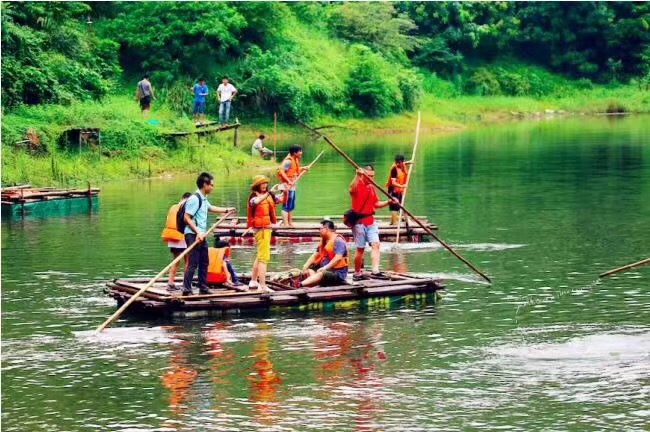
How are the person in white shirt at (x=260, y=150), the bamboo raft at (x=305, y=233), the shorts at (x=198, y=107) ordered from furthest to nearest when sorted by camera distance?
the shorts at (x=198, y=107), the person in white shirt at (x=260, y=150), the bamboo raft at (x=305, y=233)

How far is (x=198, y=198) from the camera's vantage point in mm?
20516

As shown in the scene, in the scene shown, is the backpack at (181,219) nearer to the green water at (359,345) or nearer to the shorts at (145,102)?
the green water at (359,345)

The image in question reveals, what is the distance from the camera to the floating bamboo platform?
107 feet

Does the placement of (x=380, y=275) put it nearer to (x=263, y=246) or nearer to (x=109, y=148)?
(x=263, y=246)

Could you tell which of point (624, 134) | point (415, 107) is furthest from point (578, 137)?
point (415, 107)

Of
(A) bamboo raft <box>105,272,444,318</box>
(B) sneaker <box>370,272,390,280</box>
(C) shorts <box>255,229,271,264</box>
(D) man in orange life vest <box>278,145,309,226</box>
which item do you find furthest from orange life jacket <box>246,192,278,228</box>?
(D) man in orange life vest <box>278,145,309,226</box>

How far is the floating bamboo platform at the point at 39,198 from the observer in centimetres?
3266

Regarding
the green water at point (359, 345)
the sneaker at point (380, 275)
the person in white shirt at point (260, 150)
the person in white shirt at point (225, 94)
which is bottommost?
the green water at point (359, 345)

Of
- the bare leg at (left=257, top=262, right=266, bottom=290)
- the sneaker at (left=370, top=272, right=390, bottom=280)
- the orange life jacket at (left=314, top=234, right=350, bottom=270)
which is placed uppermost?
the orange life jacket at (left=314, top=234, right=350, bottom=270)

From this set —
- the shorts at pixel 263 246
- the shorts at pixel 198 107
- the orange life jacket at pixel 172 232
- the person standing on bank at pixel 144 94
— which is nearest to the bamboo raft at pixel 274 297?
the shorts at pixel 263 246

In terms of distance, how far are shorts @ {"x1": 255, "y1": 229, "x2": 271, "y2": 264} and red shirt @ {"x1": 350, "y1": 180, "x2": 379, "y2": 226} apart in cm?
199

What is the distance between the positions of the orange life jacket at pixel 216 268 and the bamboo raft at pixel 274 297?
0.42 ft

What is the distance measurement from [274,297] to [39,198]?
546 inches

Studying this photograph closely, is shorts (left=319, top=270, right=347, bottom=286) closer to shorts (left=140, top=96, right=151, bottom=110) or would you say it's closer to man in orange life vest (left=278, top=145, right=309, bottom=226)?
man in orange life vest (left=278, top=145, right=309, bottom=226)
